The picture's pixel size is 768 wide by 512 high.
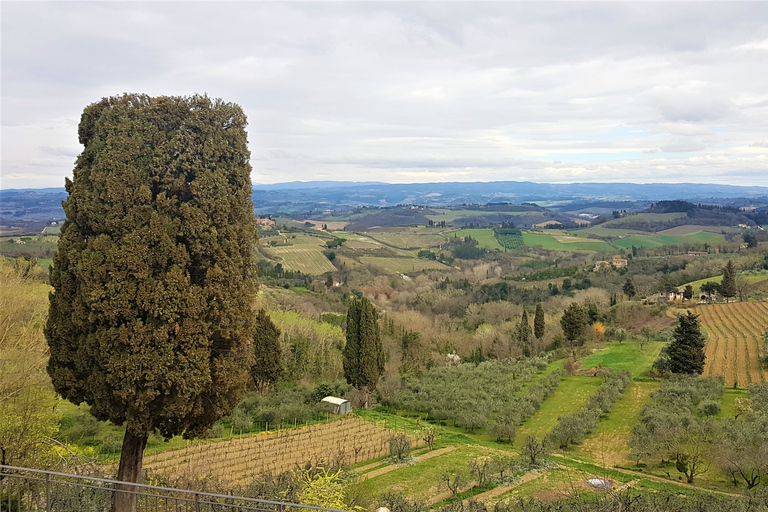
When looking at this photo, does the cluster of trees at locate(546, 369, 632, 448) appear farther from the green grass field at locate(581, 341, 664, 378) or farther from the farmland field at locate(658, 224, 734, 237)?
the farmland field at locate(658, 224, 734, 237)

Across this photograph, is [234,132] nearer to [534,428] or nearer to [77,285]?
[77,285]

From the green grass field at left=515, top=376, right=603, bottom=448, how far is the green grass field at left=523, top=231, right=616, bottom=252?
319 feet

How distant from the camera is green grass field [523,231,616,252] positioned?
410ft

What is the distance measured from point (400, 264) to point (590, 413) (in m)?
87.6

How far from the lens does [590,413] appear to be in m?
24.4

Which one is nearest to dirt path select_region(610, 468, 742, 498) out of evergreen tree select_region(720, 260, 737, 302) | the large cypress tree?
the large cypress tree

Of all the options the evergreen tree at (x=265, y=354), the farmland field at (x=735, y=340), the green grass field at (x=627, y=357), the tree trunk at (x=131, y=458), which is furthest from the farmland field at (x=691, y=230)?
the tree trunk at (x=131, y=458)

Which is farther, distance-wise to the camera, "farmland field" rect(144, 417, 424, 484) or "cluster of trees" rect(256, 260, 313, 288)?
"cluster of trees" rect(256, 260, 313, 288)

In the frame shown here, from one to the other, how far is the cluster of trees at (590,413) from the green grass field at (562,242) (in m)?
98.2

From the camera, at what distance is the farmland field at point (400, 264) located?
4183 inches

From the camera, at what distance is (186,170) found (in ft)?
29.5

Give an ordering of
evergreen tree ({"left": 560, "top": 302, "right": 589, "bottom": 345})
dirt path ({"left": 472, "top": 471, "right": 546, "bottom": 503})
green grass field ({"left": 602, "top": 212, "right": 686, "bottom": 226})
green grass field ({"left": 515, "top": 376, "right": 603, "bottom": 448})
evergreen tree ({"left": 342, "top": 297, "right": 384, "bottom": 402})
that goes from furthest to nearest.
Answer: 1. green grass field ({"left": 602, "top": 212, "right": 686, "bottom": 226})
2. evergreen tree ({"left": 560, "top": 302, "right": 589, "bottom": 345})
3. evergreen tree ({"left": 342, "top": 297, "right": 384, "bottom": 402})
4. green grass field ({"left": 515, "top": 376, "right": 603, "bottom": 448})
5. dirt path ({"left": 472, "top": 471, "right": 546, "bottom": 503})

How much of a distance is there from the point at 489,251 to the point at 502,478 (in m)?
115

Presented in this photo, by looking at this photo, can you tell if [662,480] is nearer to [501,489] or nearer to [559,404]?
[501,489]
